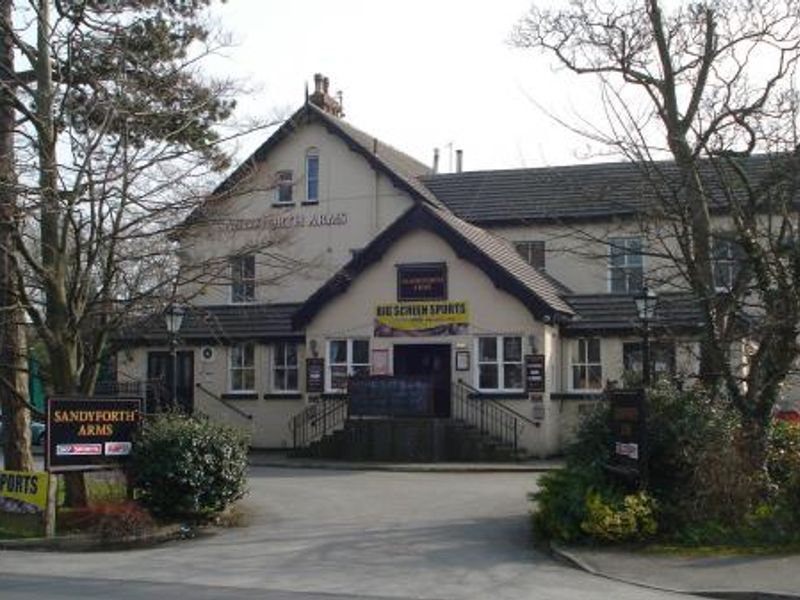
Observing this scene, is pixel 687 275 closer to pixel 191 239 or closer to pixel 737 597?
pixel 737 597

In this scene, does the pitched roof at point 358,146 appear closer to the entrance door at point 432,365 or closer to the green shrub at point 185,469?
the entrance door at point 432,365

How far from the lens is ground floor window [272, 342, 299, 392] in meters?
31.2

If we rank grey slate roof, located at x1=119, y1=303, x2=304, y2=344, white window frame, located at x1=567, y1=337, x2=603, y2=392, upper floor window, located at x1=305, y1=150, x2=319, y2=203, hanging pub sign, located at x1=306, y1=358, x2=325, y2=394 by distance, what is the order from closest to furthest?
white window frame, located at x1=567, y1=337, x2=603, y2=392, hanging pub sign, located at x1=306, y1=358, x2=325, y2=394, grey slate roof, located at x1=119, y1=303, x2=304, y2=344, upper floor window, located at x1=305, y1=150, x2=319, y2=203

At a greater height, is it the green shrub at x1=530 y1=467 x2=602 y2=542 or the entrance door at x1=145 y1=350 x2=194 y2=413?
the entrance door at x1=145 y1=350 x2=194 y2=413

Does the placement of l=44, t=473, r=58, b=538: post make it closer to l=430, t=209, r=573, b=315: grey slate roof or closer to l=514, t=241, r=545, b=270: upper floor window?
l=430, t=209, r=573, b=315: grey slate roof

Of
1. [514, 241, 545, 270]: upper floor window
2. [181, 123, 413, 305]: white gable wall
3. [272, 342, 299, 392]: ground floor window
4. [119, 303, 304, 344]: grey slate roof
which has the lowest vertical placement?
[272, 342, 299, 392]: ground floor window

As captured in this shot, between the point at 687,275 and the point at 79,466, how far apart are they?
9590mm

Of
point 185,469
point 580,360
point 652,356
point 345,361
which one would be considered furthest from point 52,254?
point 580,360

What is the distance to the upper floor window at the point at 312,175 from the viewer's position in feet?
110

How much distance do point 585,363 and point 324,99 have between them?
44.6 feet

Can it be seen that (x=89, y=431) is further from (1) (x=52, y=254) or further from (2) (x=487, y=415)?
(2) (x=487, y=415)

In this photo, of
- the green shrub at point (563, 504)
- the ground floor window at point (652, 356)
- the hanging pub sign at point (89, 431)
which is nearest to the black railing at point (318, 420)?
the ground floor window at point (652, 356)

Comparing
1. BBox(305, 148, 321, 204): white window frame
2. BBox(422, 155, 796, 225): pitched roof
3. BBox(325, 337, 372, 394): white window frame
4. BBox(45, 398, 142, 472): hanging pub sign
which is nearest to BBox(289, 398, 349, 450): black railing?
BBox(325, 337, 372, 394): white window frame

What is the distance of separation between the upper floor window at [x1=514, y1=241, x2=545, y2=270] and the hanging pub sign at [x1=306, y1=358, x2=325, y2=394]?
723 cm
